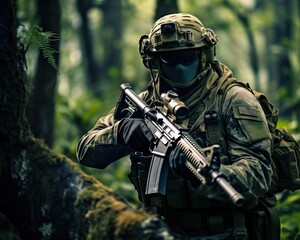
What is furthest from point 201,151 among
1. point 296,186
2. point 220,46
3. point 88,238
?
point 220,46

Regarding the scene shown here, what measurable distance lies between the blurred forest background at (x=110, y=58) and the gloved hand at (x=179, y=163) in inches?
40.9

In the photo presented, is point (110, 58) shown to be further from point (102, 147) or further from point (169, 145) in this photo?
point (169, 145)

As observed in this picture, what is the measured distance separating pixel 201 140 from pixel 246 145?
1.06 ft

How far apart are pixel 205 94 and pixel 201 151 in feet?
3.14

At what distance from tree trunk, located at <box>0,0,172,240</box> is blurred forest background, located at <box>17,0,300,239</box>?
0.80 feet

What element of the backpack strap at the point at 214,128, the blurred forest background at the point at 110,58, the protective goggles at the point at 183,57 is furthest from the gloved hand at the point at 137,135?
the blurred forest background at the point at 110,58

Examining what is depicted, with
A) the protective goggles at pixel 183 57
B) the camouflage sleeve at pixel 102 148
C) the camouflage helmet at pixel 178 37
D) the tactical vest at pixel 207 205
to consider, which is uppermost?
the camouflage helmet at pixel 178 37

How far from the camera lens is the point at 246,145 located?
529 cm

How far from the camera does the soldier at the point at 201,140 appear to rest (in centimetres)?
526

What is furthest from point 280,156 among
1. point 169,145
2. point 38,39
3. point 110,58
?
point 110,58

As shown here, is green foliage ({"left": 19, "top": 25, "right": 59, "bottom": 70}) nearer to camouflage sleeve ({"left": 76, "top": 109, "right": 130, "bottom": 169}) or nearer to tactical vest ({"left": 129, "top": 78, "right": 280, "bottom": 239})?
camouflage sleeve ({"left": 76, "top": 109, "right": 130, "bottom": 169})

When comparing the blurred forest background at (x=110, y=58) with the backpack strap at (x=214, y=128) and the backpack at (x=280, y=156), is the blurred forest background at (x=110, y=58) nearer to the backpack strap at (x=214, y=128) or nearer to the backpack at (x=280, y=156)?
the backpack strap at (x=214, y=128)

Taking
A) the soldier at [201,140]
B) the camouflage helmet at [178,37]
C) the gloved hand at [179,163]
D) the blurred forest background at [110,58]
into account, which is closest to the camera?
the gloved hand at [179,163]

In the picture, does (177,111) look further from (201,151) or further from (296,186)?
(296,186)
